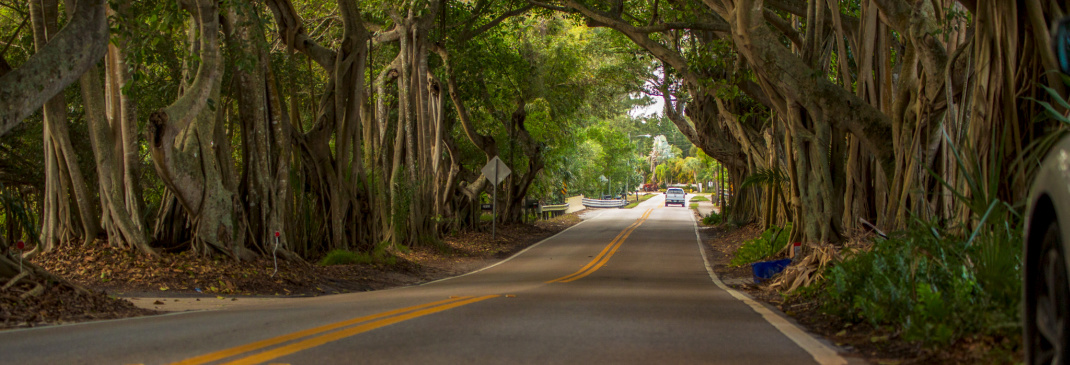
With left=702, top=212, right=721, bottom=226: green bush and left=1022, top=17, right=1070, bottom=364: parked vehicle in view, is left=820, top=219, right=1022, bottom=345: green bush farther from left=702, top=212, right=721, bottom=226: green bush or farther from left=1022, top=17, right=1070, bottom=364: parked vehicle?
left=702, top=212, right=721, bottom=226: green bush

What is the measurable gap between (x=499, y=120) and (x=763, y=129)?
10.2m

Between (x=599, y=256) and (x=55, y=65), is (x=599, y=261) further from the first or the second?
(x=55, y=65)

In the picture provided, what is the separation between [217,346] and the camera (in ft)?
19.6

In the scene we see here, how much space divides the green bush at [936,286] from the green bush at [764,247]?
11.1 metres

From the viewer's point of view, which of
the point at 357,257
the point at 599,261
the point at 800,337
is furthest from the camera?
the point at 599,261

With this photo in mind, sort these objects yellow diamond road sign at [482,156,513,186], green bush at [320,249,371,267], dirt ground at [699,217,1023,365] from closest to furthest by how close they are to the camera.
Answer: dirt ground at [699,217,1023,365] < green bush at [320,249,371,267] < yellow diamond road sign at [482,156,513,186]

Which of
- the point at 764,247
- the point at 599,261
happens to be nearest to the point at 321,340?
the point at 764,247

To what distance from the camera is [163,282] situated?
42.6ft

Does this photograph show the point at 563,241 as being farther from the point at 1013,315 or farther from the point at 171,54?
the point at 1013,315

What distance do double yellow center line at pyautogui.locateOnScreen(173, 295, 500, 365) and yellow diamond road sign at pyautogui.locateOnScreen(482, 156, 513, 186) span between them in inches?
757

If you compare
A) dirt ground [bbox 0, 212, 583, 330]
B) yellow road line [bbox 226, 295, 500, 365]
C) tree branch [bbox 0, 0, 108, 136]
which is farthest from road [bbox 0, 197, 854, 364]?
tree branch [bbox 0, 0, 108, 136]

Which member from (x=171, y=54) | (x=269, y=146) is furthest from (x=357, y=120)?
(x=171, y=54)

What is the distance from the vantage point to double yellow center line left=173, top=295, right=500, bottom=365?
17.6 ft

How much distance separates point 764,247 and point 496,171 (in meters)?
10.5
